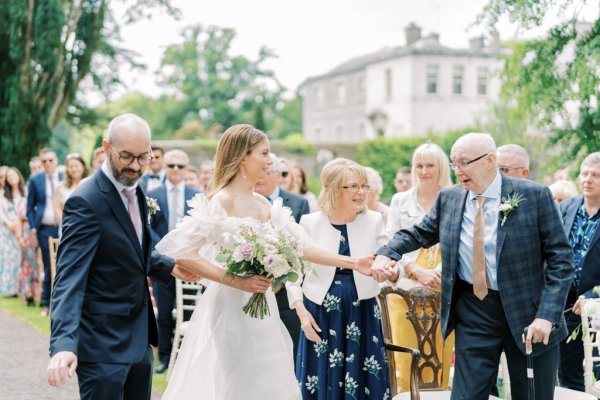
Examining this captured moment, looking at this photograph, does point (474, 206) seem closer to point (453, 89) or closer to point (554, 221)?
point (554, 221)

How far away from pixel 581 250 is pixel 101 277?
13.6 feet

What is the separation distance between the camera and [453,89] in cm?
6400

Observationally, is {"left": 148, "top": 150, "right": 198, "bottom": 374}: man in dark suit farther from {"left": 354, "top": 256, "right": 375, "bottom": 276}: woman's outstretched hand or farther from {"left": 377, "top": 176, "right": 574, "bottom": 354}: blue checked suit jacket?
{"left": 377, "top": 176, "right": 574, "bottom": 354}: blue checked suit jacket

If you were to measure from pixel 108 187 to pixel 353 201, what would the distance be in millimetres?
2457

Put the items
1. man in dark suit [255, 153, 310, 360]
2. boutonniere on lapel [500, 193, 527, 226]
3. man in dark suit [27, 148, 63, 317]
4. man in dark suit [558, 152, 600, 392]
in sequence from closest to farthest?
boutonniere on lapel [500, 193, 527, 226], man in dark suit [558, 152, 600, 392], man in dark suit [255, 153, 310, 360], man in dark suit [27, 148, 63, 317]

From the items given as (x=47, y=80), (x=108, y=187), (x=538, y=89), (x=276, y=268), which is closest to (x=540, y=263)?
(x=276, y=268)

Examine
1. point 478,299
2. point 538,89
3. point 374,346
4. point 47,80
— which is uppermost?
point 47,80

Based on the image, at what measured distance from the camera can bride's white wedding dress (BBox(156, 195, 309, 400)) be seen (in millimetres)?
5500

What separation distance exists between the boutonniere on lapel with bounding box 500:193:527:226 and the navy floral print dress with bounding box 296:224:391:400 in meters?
1.59

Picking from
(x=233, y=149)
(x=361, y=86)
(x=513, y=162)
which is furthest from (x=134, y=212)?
(x=361, y=86)

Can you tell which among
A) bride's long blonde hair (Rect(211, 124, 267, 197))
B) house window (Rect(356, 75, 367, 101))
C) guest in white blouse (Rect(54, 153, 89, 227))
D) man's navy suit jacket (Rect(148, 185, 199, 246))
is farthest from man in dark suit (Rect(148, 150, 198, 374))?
house window (Rect(356, 75, 367, 101))

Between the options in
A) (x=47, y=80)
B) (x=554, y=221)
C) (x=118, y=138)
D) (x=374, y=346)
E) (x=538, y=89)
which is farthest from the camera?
(x=47, y=80)

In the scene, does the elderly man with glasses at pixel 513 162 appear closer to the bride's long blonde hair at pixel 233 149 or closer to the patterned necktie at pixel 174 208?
the bride's long blonde hair at pixel 233 149

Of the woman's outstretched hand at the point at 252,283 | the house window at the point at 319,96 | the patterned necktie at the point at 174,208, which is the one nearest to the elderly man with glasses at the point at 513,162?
the woman's outstretched hand at the point at 252,283
